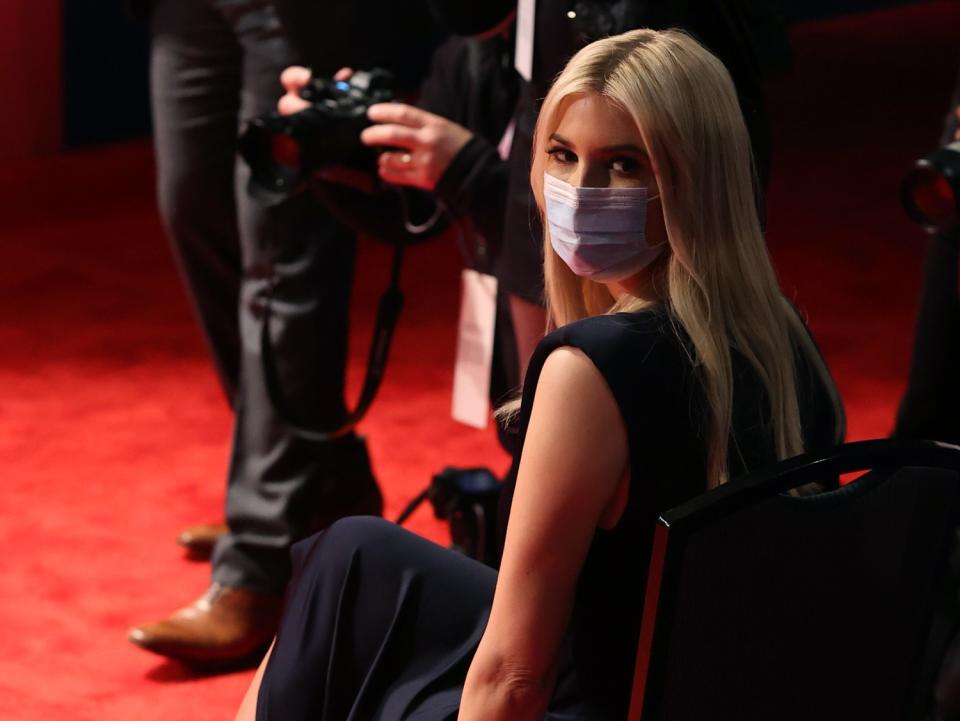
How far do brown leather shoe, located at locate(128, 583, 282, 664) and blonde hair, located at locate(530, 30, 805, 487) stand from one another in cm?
108

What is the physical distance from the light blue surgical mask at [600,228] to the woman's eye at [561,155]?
0.02m

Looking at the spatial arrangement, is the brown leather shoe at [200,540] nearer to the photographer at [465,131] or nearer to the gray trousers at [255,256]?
the gray trousers at [255,256]

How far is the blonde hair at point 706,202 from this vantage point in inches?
48.5

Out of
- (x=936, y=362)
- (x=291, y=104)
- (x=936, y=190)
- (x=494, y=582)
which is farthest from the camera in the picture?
(x=936, y=362)

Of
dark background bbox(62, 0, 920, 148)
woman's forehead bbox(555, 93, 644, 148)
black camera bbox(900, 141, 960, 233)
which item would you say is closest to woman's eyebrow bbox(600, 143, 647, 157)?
woman's forehead bbox(555, 93, 644, 148)

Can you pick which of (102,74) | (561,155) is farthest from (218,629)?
(102,74)

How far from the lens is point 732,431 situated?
1199 millimetres

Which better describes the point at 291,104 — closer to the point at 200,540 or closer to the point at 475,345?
the point at 475,345

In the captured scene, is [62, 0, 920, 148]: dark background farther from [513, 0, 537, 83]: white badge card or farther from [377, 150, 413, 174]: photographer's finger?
[513, 0, 537, 83]: white badge card

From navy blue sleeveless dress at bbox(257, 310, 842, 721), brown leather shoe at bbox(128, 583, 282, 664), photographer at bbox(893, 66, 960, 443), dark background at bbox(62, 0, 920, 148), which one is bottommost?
dark background at bbox(62, 0, 920, 148)

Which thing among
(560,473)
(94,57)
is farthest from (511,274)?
(94,57)

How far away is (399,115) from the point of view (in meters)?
1.92

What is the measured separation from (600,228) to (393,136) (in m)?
0.67

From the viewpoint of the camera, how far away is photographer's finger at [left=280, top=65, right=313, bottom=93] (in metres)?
2.05
